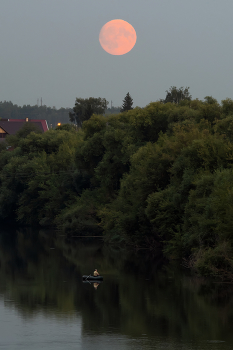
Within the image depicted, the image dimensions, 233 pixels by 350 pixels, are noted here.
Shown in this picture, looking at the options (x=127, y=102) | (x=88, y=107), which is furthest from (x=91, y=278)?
(x=88, y=107)

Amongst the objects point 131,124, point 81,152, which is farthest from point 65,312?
point 81,152

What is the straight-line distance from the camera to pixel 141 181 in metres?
47.7

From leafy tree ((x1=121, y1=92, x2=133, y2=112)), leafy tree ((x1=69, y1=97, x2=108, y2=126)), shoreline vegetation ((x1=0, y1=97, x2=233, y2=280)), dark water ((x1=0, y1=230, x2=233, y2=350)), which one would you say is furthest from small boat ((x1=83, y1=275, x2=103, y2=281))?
leafy tree ((x1=69, y1=97, x2=108, y2=126))

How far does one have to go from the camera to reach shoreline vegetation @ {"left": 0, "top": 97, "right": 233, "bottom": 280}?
121ft

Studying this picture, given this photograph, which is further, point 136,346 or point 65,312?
point 65,312

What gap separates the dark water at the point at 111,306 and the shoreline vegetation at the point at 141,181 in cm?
297

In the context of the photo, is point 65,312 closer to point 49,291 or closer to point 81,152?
point 49,291

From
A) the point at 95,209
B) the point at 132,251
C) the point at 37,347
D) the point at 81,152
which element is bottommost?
the point at 37,347

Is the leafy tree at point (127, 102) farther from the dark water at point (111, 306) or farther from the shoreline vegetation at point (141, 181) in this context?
the dark water at point (111, 306)

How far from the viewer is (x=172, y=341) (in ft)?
67.3

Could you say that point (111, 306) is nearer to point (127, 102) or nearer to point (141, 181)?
point (141, 181)

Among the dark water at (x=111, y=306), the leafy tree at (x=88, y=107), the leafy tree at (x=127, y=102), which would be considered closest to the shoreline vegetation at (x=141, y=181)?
the dark water at (x=111, y=306)

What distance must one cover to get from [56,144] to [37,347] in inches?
2527

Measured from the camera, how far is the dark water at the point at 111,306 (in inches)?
818
